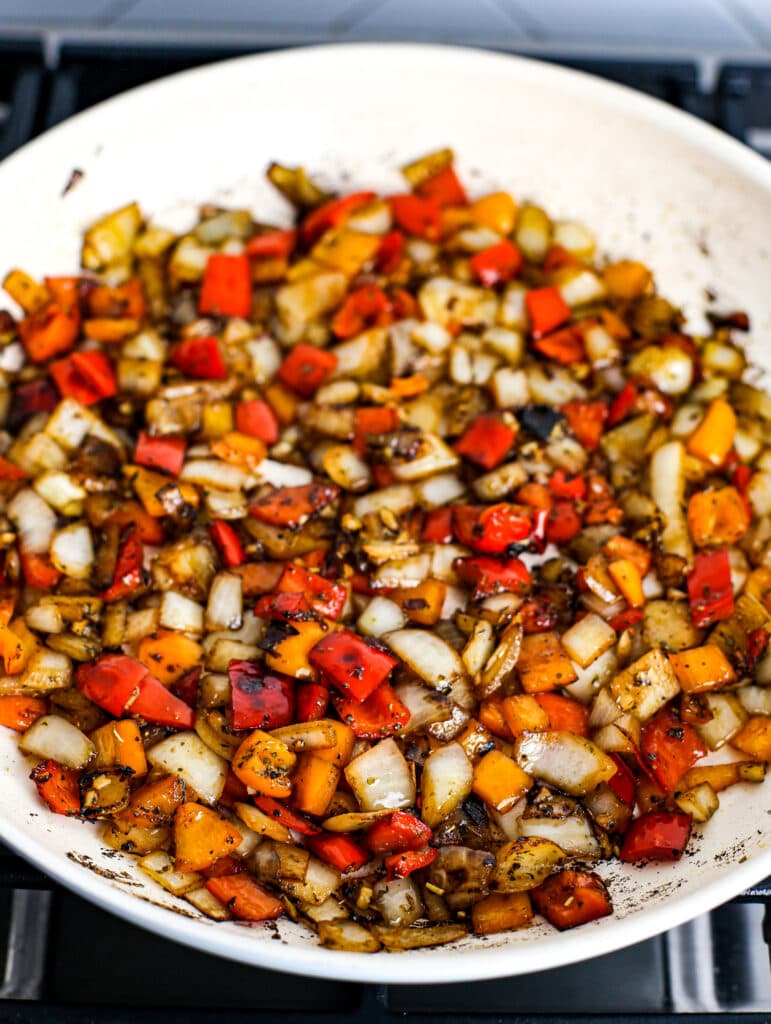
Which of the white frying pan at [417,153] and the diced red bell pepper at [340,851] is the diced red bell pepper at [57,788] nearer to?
the diced red bell pepper at [340,851]

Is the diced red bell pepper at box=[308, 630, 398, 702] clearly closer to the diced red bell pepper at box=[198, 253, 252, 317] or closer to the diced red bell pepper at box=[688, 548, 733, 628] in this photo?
the diced red bell pepper at box=[688, 548, 733, 628]

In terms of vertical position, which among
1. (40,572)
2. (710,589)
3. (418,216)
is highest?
(418,216)

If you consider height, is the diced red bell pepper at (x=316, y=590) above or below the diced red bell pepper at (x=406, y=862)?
above

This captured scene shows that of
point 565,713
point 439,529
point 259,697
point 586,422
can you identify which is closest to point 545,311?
point 586,422

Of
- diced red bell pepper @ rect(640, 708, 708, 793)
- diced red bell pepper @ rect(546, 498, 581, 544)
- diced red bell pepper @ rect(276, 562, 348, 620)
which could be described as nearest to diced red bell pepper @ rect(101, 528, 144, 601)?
diced red bell pepper @ rect(276, 562, 348, 620)

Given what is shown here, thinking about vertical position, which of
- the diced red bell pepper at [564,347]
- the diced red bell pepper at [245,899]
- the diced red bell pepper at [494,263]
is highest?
the diced red bell pepper at [494,263]

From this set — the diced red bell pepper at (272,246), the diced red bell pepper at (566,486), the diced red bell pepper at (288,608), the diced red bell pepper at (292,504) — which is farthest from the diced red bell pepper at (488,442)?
the diced red bell pepper at (272,246)

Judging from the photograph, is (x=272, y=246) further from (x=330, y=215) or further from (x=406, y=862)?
(x=406, y=862)
